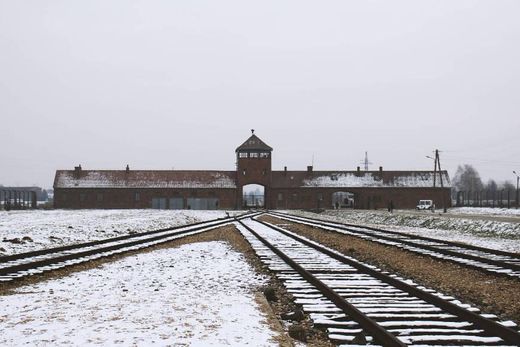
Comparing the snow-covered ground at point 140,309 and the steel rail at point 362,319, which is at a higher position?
the steel rail at point 362,319

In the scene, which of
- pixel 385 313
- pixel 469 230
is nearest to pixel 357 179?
pixel 469 230

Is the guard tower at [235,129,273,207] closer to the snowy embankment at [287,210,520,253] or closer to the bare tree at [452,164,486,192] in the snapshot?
the snowy embankment at [287,210,520,253]

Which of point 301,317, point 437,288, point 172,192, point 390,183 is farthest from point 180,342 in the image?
point 390,183

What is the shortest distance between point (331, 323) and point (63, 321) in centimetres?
313

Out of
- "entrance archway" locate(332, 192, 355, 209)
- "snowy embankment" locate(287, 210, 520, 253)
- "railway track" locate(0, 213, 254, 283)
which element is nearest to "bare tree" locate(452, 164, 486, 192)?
"entrance archway" locate(332, 192, 355, 209)

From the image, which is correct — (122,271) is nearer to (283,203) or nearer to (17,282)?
(17,282)

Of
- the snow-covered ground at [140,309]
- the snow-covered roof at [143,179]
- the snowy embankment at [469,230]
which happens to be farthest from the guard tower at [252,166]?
the snow-covered ground at [140,309]

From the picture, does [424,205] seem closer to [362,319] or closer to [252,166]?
[252,166]

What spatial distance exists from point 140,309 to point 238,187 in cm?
6333

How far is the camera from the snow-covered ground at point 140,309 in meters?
5.27

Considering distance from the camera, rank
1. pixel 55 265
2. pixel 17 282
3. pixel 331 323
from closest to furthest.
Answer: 1. pixel 331 323
2. pixel 17 282
3. pixel 55 265

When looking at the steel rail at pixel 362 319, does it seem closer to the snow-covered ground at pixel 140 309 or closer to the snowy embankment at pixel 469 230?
the snow-covered ground at pixel 140 309

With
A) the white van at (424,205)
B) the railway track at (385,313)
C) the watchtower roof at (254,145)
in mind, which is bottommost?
the railway track at (385,313)

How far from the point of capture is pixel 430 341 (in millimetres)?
5008
